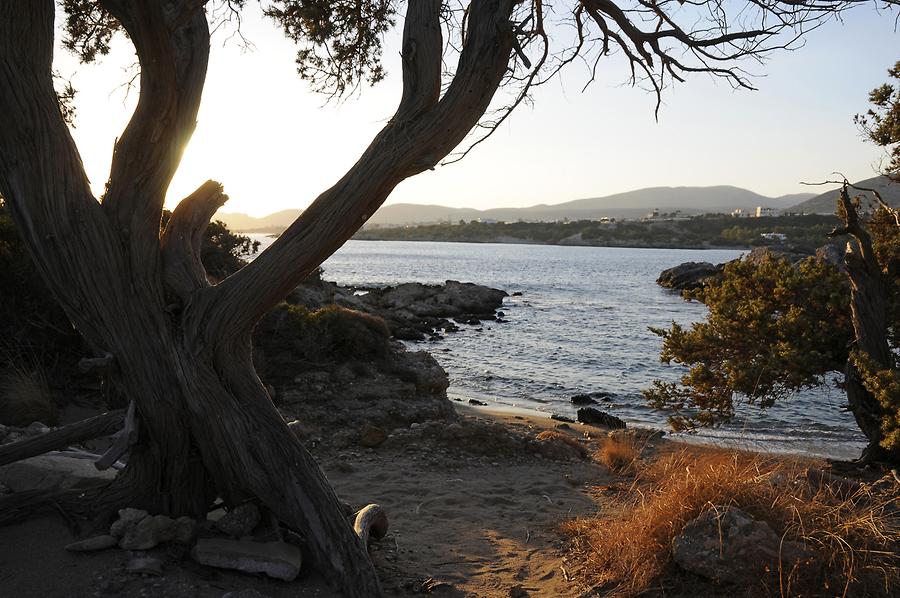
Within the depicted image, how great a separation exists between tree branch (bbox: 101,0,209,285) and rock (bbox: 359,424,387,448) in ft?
17.1

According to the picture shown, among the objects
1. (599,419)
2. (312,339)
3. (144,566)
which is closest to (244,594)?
(144,566)

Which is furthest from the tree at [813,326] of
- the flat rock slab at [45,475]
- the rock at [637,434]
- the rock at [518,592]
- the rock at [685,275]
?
the rock at [685,275]

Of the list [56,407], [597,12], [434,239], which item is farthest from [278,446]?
[434,239]

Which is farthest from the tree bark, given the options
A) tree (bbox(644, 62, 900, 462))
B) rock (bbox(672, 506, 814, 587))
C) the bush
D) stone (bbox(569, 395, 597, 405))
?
the bush

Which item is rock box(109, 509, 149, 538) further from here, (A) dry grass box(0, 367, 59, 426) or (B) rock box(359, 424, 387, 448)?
(B) rock box(359, 424, 387, 448)

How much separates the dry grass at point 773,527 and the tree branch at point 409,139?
3.10 meters

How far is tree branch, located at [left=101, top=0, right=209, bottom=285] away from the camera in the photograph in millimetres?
4512

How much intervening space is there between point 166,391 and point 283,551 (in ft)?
4.37

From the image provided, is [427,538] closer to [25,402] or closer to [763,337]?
[25,402]

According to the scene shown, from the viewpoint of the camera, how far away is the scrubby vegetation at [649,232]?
10944 centimetres

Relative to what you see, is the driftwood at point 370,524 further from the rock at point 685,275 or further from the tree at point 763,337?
the rock at point 685,275

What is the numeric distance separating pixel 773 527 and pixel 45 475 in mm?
5413

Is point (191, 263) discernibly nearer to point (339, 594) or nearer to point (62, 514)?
point (62, 514)

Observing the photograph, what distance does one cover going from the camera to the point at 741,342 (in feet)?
36.5
